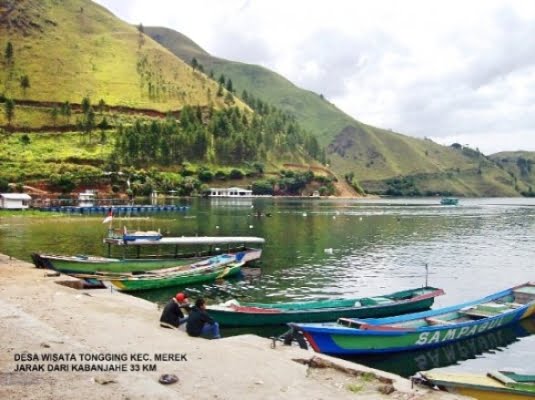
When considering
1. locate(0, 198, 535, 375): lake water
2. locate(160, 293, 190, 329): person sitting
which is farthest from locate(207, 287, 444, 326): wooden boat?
locate(160, 293, 190, 329): person sitting

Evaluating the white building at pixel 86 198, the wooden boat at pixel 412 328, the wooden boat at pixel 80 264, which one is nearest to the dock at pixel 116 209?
the white building at pixel 86 198

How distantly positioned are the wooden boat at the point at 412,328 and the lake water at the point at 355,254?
944 mm

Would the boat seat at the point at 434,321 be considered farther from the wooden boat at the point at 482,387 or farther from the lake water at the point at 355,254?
the wooden boat at the point at 482,387

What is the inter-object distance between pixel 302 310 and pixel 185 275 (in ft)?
50.6

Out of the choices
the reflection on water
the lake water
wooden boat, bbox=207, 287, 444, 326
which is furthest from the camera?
the lake water

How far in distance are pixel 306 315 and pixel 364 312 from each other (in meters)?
4.05

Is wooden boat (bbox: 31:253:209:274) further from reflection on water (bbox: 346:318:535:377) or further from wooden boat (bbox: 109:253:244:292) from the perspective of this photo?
reflection on water (bbox: 346:318:535:377)

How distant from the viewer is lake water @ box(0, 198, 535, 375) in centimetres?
4172

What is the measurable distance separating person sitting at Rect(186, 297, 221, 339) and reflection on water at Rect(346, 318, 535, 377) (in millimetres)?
6766

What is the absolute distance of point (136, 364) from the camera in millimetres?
19203

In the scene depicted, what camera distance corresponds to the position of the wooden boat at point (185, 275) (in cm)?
4094

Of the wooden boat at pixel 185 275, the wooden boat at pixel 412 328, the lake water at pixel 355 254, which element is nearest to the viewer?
the wooden boat at pixel 412 328

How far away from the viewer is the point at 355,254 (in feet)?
222

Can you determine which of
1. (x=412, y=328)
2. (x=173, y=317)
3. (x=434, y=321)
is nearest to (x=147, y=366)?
(x=173, y=317)
